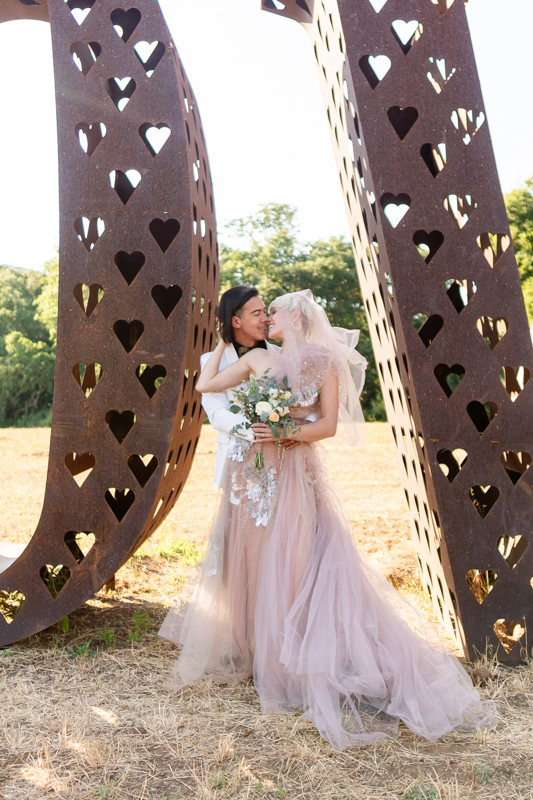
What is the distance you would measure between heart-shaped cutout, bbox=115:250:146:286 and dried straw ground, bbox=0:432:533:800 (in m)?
2.06

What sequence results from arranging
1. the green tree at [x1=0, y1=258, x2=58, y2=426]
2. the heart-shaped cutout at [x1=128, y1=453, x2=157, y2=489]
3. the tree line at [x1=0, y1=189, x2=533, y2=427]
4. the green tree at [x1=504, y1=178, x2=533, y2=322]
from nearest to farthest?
1. the heart-shaped cutout at [x1=128, y1=453, x2=157, y2=489]
2. the green tree at [x1=504, y1=178, x2=533, y2=322]
3. the tree line at [x1=0, y1=189, x2=533, y2=427]
4. the green tree at [x1=0, y1=258, x2=58, y2=426]

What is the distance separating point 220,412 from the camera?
3240 millimetres

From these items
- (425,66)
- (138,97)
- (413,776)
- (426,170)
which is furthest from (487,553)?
(138,97)

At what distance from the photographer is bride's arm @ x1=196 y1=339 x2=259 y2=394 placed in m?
3.19

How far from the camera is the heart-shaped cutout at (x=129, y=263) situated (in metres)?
3.51

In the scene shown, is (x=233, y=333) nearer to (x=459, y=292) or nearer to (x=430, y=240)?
(x=430, y=240)

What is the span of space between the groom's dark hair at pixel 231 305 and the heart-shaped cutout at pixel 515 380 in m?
1.41

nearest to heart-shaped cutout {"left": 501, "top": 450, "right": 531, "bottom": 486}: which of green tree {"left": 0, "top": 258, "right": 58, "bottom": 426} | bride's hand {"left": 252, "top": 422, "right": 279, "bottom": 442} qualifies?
bride's hand {"left": 252, "top": 422, "right": 279, "bottom": 442}

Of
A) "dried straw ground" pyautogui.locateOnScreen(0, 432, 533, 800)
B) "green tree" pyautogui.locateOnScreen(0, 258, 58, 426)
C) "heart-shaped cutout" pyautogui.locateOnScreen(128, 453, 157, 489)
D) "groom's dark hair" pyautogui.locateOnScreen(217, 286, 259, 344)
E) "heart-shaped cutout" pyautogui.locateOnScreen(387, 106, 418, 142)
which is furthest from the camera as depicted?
"green tree" pyautogui.locateOnScreen(0, 258, 58, 426)

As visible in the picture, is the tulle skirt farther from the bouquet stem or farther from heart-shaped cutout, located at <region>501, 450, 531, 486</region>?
heart-shaped cutout, located at <region>501, 450, 531, 486</region>

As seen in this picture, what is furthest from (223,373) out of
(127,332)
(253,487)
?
(127,332)

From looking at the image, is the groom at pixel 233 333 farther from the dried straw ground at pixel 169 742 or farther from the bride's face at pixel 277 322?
the dried straw ground at pixel 169 742

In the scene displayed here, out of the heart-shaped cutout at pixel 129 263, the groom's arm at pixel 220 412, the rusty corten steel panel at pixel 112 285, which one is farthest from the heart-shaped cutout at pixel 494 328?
the heart-shaped cutout at pixel 129 263

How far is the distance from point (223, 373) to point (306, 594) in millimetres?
1149
